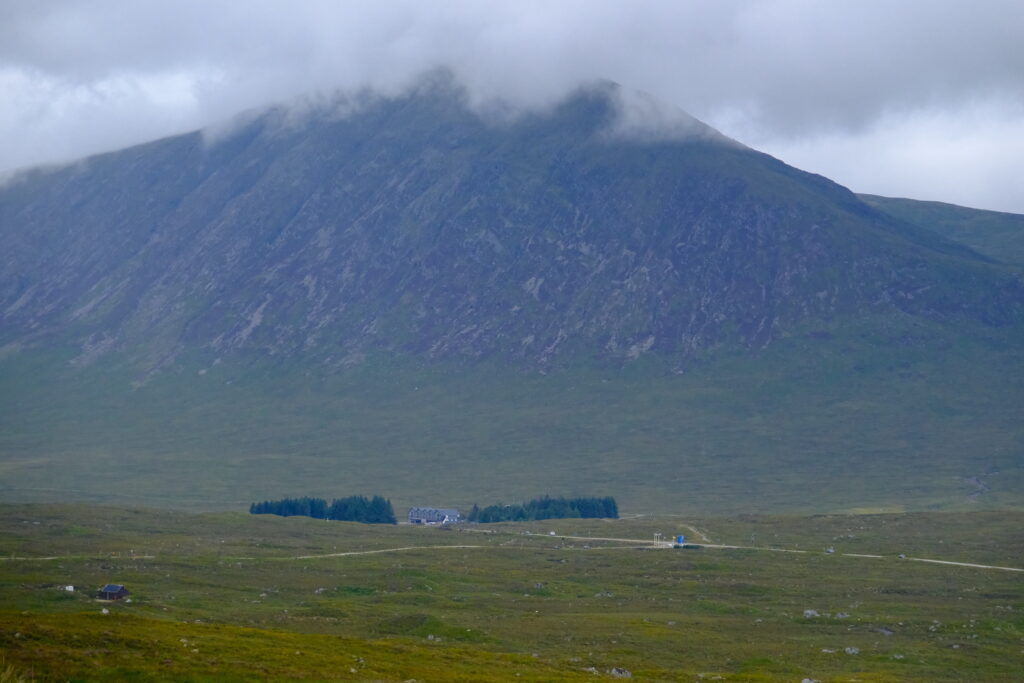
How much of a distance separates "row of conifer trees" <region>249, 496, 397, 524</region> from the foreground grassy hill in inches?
756

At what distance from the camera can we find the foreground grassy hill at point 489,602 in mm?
66375

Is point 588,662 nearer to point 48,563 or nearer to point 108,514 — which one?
point 48,563

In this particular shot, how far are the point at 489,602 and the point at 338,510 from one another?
87727 mm

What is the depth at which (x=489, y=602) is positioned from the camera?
10819cm

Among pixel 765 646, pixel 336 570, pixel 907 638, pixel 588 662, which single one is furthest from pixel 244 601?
pixel 907 638

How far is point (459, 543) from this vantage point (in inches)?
6053

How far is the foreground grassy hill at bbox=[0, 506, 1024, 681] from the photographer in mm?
66375

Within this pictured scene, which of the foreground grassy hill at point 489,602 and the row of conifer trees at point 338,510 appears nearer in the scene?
the foreground grassy hill at point 489,602

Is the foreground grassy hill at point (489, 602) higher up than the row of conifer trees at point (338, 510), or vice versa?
the row of conifer trees at point (338, 510)

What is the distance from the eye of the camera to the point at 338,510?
7574 inches

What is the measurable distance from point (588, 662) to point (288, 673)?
2512 cm

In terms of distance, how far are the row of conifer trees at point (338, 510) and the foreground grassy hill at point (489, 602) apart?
19.2 m

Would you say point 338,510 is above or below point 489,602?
above

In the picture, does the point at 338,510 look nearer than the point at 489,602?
No
